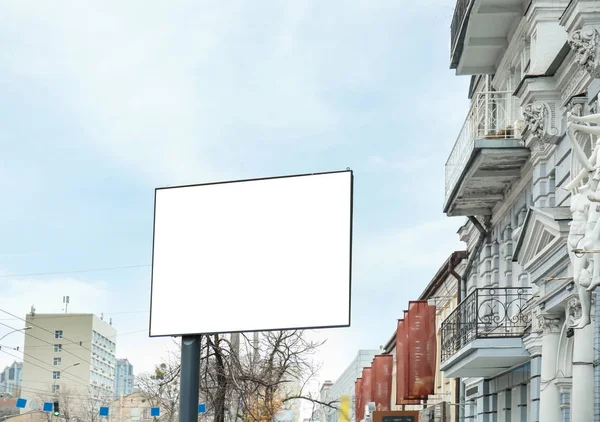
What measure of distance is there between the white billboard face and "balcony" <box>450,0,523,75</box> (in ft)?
37.9

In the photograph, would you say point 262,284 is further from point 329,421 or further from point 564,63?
point 329,421

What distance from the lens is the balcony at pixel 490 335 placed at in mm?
18781

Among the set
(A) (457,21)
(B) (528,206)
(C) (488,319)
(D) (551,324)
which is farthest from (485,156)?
(D) (551,324)

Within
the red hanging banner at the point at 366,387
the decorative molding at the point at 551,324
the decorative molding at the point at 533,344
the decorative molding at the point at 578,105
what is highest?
the decorative molding at the point at 578,105

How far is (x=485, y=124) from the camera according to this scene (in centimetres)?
1931

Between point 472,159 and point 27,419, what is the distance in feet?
274

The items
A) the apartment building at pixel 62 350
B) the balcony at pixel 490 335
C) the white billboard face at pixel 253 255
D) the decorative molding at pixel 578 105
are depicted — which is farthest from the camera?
the apartment building at pixel 62 350

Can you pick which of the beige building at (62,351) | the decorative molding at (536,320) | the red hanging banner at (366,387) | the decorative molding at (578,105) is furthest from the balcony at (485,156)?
the beige building at (62,351)

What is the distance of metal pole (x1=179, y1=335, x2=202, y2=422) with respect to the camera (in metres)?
9.44

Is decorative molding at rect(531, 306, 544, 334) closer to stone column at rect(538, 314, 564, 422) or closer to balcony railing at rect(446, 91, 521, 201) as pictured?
stone column at rect(538, 314, 564, 422)

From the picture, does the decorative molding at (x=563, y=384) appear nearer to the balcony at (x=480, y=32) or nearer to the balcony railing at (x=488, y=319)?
the balcony railing at (x=488, y=319)

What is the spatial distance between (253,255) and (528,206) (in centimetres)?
1107

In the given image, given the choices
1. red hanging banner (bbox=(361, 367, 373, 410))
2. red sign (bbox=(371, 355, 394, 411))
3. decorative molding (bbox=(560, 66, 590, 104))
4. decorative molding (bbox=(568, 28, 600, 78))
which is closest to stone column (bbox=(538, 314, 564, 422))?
decorative molding (bbox=(560, 66, 590, 104))

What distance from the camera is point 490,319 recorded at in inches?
783
